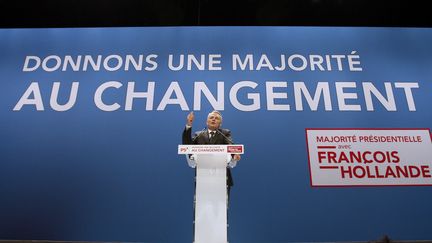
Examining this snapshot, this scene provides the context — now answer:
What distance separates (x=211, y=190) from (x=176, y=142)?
2.04 m

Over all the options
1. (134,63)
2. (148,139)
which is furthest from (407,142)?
(134,63)

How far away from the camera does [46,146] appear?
4949mm

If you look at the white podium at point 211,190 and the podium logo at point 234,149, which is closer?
the white podium at point 211,190

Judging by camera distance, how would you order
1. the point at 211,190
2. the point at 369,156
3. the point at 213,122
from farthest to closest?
the point at 369,156 < the point at 213,122 < the point at 211,190

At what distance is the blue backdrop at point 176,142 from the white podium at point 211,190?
1.72m

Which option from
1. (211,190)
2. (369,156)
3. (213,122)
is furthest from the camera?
(369,156)

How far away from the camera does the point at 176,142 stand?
16.2 ft

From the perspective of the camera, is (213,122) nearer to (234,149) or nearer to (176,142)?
(234,149)

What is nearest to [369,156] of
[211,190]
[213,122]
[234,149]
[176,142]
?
[213,122]

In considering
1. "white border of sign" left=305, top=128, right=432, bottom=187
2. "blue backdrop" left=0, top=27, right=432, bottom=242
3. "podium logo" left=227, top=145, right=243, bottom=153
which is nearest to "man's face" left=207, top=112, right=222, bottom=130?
"podium logo" left=227, top=145, right=243, bottom=153

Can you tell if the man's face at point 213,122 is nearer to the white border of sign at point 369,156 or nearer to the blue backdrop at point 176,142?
the blue backdrop at point 176,142

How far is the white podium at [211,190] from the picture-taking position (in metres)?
2.85

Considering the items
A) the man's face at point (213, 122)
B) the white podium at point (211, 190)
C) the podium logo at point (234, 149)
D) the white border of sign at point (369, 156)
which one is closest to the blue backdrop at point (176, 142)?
the white border of sign at point (369, 156)
